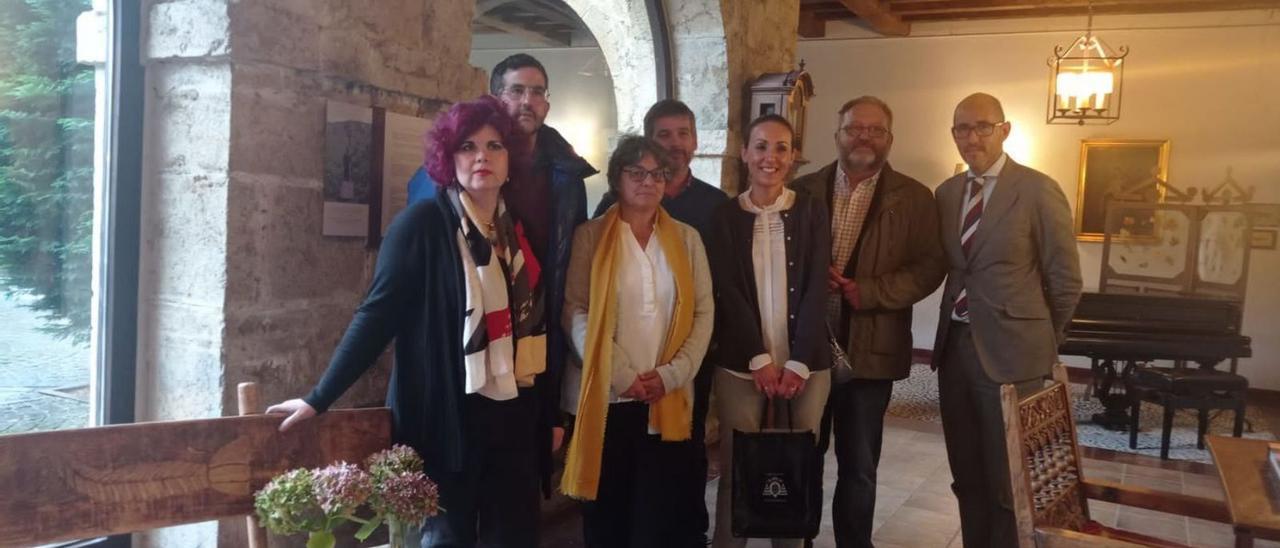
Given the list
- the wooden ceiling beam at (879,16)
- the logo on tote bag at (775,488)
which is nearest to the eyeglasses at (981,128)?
the logo on tote bag at (775,488)

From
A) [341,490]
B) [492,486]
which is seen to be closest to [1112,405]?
[492,486]

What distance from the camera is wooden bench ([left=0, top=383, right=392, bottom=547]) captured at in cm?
133

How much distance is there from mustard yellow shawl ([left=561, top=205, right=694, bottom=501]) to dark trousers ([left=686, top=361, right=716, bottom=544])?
15 cm

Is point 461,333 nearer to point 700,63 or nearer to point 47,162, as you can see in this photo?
point 47,162

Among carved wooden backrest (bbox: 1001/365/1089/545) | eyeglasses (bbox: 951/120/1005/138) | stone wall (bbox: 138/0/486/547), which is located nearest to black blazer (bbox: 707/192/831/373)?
eyeglasses (bbox: 951/120/1005/138)

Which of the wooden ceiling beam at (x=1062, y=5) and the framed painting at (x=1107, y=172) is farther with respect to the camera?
the framed painting at (x=1107, y=172)

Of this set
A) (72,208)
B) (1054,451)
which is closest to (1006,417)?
(1054,451)

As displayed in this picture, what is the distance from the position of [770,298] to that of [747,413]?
1.13ft

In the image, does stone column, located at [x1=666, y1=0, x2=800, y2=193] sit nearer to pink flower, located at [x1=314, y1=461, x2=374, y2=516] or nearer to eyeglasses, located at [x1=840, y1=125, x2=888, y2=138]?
eyeglasses, located at [x1=840, y1=125, x2=888, y2=138]

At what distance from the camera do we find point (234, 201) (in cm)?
200

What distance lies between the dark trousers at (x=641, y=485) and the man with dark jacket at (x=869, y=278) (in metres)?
0.61

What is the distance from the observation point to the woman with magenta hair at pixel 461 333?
1.88m

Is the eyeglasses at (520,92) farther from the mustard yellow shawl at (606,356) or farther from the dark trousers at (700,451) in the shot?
the dark trousers at (700,451)

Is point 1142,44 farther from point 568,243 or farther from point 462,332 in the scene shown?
point 462,332
